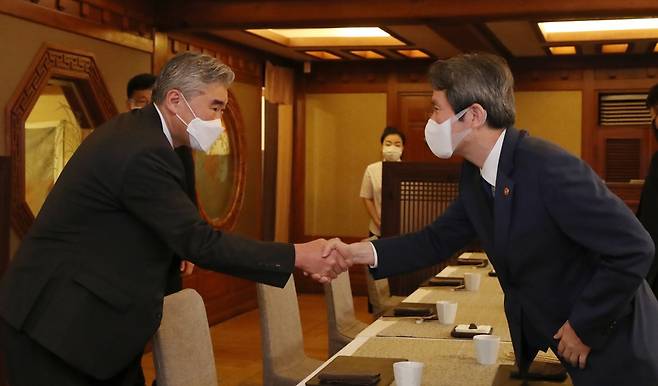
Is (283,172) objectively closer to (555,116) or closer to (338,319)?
(555,116)

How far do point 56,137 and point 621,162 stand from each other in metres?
5.22

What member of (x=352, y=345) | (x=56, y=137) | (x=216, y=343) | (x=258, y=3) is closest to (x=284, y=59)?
(x=258, y=3)

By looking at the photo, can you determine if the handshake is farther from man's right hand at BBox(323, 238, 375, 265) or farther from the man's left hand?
the man's left hand

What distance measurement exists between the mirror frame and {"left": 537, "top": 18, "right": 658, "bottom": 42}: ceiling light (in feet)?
8.42

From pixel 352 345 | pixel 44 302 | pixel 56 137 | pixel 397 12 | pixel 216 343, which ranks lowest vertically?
pixel 216 343

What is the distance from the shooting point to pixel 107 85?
571 cm

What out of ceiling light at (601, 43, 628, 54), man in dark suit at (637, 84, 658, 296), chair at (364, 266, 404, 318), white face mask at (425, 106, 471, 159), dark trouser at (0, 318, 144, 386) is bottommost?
chair at (364, 266, 404, 318)

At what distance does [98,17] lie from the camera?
568cm

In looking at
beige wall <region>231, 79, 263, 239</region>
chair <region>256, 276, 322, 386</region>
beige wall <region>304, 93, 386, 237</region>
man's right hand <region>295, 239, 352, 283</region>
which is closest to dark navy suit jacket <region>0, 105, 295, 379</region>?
man's right hand <region>295, 239, 352, 283</region>

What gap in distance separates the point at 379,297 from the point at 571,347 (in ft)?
9.98

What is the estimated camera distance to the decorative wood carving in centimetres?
483

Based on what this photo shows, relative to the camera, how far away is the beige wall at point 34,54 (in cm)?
482

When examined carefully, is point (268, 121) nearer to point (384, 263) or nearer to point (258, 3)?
point (258, 3)

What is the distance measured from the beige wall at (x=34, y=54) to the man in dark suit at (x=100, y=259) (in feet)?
8.13
